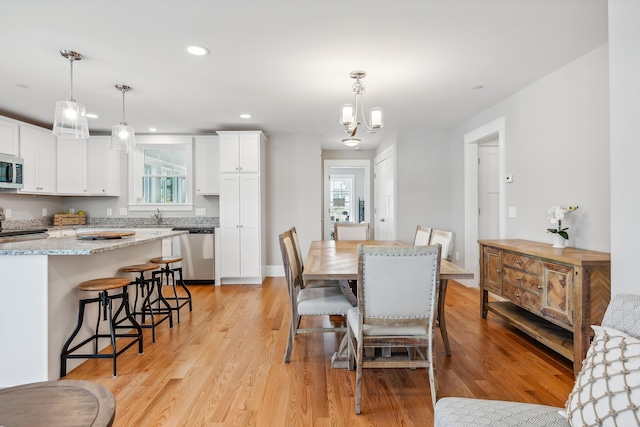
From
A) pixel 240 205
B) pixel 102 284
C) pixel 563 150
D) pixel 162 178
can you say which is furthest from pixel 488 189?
pixel 162 178

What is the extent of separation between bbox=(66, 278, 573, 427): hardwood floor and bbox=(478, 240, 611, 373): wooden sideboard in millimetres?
180

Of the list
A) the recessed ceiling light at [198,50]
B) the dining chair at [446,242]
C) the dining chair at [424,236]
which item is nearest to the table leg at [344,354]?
the dining chair at [446,242]

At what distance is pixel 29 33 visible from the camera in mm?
2277

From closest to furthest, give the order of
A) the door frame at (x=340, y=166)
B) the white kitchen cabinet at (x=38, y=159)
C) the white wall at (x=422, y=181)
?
the white kitchen cabinet at (x=38, y=159) → the white wall at (x=422, y=181) → the door frame at (x=340, y=166)

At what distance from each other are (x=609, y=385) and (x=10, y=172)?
546 cm

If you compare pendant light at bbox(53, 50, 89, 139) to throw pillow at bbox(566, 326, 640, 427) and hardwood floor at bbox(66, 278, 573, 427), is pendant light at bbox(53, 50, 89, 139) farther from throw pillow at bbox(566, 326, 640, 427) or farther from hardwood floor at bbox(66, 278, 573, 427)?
throw pillow at bbox(566, 326, 640, 427)

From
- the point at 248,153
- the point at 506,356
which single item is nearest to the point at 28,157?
the point at 248,153

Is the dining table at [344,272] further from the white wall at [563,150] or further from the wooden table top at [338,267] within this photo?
the white wall at [563,150]

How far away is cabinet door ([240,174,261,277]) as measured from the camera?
496cm

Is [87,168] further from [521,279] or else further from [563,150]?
[563,150]

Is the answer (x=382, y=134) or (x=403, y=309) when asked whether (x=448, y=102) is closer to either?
(x=382, y=134)

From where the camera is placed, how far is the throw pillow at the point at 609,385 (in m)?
0.92

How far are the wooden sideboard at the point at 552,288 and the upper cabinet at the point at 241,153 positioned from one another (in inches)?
130

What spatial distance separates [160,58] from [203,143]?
271 centimetres
